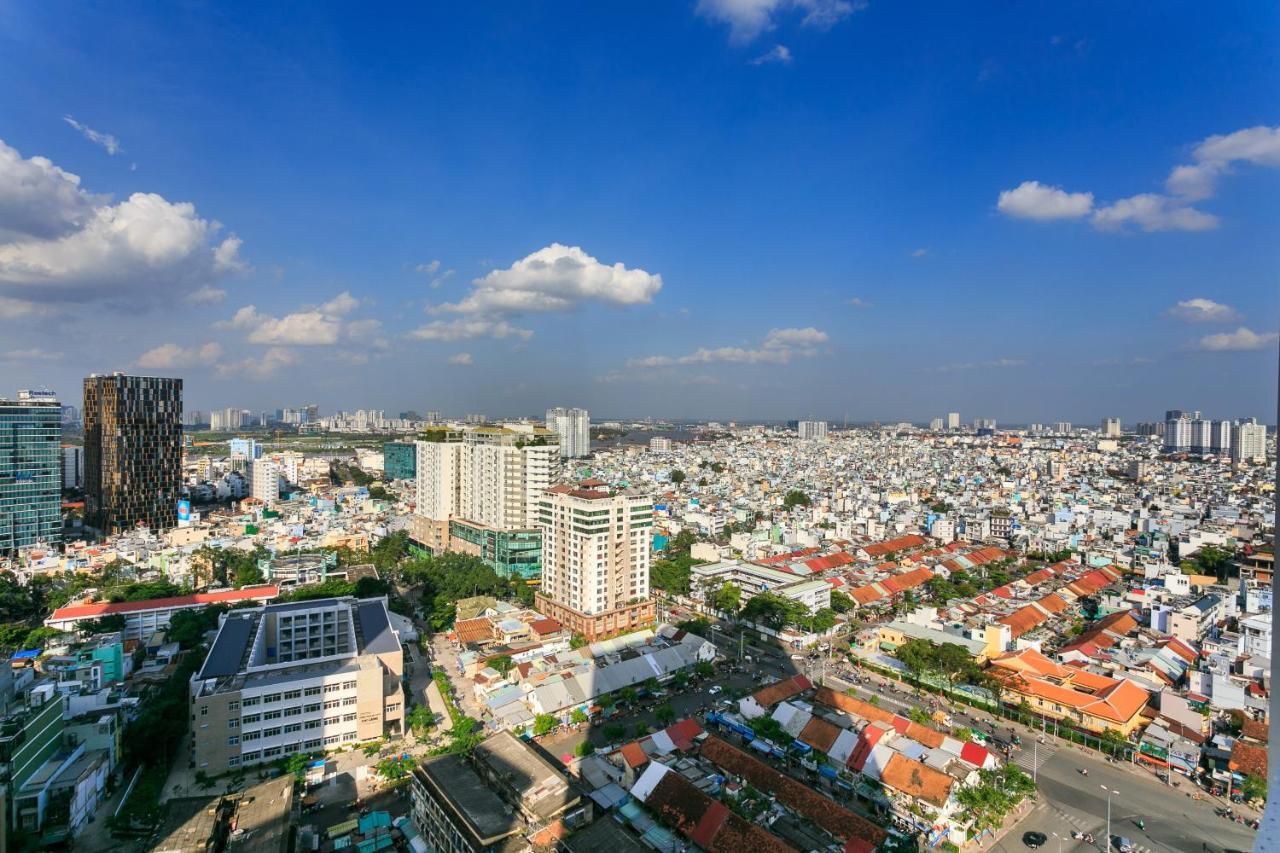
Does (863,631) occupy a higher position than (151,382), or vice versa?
(151,382)

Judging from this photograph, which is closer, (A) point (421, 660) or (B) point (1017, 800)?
(B) point (1017, 800)

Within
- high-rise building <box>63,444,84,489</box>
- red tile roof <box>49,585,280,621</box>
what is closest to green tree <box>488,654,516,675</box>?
red tile roof <box>49,585,280,621</box>

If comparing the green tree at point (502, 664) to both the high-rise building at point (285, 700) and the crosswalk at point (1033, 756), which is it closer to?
the high-rise building at point (285, 700)

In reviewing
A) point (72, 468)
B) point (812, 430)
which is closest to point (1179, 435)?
point (812, 430)

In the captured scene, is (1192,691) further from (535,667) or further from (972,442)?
(972,442)

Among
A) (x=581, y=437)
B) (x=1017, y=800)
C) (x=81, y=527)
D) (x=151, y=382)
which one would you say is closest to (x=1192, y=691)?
(x=1017, y=800)

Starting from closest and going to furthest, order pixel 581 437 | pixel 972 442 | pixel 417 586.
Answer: pixel 417 586 < pixel 581 437 < pixel 972 442

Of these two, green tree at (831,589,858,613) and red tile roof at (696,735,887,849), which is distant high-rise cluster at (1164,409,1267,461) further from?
red tile roof at (696,735,887,849)

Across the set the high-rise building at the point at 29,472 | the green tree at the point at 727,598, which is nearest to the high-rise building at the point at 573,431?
the high-rise building at the point at 29,472
